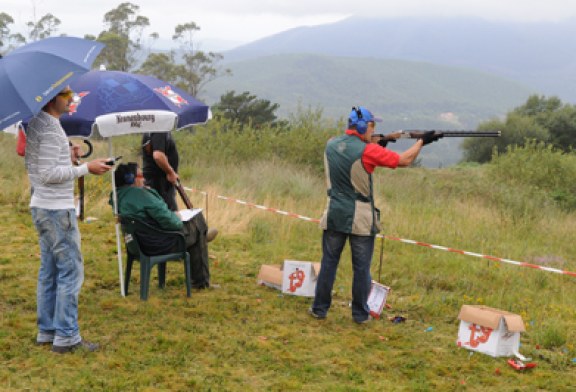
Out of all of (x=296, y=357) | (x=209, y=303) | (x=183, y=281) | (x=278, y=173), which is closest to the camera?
(x=296, y=357)

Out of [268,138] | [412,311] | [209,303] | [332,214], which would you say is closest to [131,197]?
[209,303]

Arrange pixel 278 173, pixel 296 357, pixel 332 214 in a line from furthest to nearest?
pixel 278 173, pixel 332 214, pixel 296 357

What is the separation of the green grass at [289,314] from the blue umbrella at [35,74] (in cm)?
185

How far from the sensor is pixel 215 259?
812 centimetres

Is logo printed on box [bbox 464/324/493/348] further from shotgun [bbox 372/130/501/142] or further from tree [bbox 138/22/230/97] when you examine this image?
tree [bbox 138/22/230/97]

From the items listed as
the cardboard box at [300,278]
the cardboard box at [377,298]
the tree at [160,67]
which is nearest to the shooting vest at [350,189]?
the cardboard box at [377,298]

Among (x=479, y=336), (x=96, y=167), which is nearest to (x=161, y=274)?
(x=96, y=167)

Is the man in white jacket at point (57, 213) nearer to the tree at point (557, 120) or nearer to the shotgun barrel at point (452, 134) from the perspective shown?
the shotgun barrel at point (452, 134)

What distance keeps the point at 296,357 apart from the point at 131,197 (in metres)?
Result: 2.11

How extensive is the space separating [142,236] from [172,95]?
134 centimetres

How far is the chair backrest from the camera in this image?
19.6 ft

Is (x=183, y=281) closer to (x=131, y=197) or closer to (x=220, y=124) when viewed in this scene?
(x=131, y=197)

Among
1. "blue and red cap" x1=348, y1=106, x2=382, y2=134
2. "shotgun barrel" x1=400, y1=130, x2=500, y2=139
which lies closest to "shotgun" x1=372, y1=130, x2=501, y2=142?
"shotgun barrel" x1=400, y1=130, x2=500, y2=139

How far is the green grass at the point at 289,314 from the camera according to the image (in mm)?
4719
